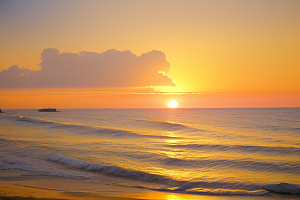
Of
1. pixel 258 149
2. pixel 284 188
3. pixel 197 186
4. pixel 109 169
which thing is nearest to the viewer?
pixel 284 188

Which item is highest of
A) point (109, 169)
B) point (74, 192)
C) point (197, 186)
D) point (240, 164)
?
point (240, 164)

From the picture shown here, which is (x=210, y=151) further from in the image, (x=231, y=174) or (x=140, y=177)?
(x=140, y=177)

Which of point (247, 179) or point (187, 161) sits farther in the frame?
point (187, 161)

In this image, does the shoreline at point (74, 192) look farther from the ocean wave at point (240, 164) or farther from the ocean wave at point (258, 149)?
the ocean wave at point (258, 149)

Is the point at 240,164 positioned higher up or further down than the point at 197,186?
higher up

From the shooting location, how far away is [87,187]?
13.0 m

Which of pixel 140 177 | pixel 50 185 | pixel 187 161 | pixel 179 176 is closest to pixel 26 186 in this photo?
pixel 50 185

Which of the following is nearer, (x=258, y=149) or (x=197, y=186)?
(x=197, y=186)

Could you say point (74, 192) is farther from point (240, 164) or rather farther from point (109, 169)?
point (240, 164)

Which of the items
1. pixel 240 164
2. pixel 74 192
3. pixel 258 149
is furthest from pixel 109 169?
pixel 258 149

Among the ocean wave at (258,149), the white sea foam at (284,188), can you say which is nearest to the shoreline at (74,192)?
the white sea foam at (284,188)

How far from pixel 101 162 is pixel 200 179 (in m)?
8.14

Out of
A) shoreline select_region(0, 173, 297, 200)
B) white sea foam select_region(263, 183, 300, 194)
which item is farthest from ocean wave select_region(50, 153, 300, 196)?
shoreline select_region(0, 173, 297, 200)

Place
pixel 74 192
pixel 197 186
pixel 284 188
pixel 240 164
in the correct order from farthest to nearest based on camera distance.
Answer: pixel 240 164 → pixel 197 186 → pixel 284 188 → pixel 74 192
